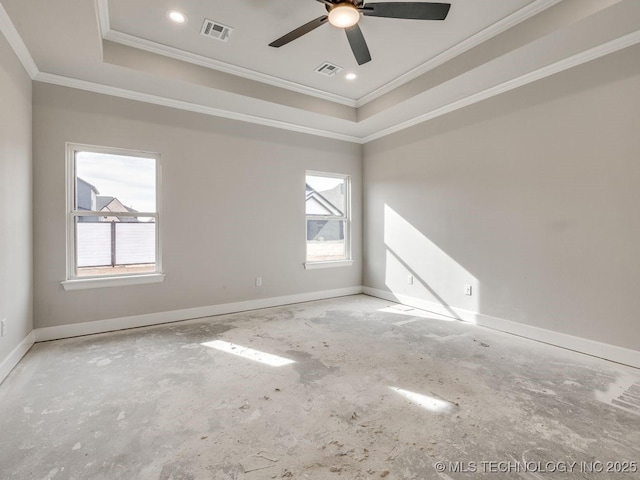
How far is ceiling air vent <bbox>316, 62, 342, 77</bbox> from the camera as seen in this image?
369cm

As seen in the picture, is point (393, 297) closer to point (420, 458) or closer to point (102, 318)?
point (420, 458)

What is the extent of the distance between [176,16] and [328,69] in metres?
1.69

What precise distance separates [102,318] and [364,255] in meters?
3.94

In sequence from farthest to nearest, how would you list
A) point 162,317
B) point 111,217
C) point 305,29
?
point 162,317
point 111,217
point 305,29

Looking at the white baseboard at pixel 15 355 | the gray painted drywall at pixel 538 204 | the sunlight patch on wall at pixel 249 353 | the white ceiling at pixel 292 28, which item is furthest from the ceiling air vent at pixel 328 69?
the white baseboard at pixel 15 355

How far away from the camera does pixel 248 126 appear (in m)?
4.53

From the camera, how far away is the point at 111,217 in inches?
146

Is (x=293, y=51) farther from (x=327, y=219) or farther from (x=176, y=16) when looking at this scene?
(x=327, y=219)

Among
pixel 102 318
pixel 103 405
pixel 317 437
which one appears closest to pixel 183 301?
pixel 102 318

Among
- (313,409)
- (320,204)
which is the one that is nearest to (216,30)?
(320,204)

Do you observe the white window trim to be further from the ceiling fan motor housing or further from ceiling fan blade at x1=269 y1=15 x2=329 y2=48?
the ceiling fan motor housing

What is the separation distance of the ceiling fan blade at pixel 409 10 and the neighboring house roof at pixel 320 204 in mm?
3057

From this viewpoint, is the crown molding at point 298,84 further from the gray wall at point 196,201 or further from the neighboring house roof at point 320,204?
the neighboring house roof at point 320,204

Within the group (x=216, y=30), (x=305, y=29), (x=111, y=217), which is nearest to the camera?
(x=305, y=29)
